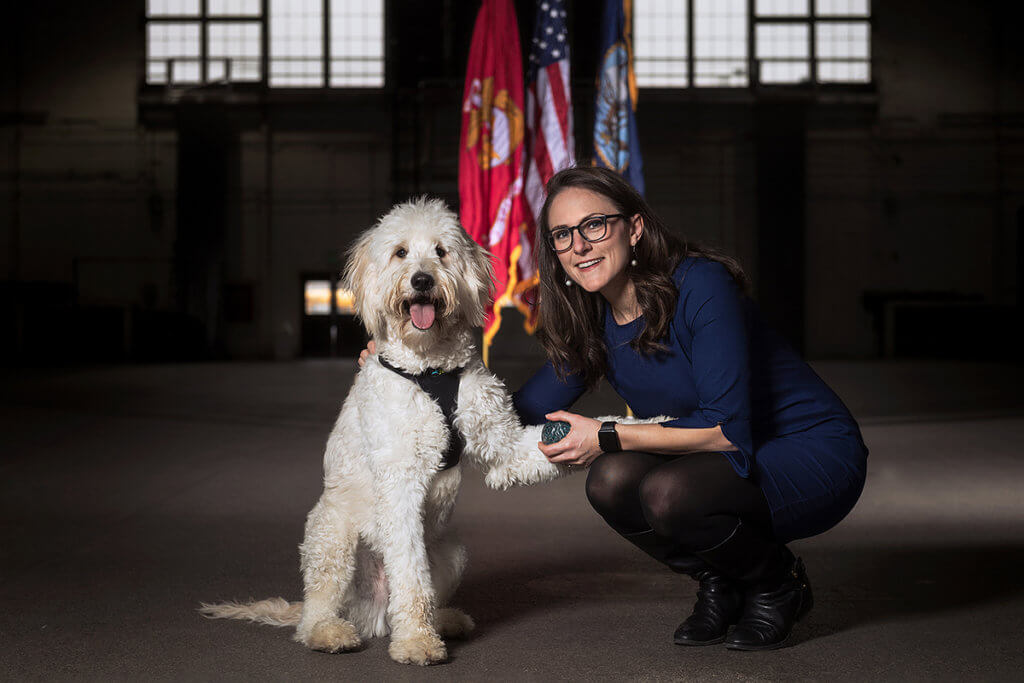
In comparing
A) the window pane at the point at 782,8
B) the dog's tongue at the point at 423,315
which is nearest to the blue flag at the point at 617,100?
the dog's tongue at the point at 423,315

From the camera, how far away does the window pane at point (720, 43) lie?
56.9ft

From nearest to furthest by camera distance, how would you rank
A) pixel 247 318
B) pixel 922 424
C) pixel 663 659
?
pixel 663 659
pixel 922 424
pixel 247 318

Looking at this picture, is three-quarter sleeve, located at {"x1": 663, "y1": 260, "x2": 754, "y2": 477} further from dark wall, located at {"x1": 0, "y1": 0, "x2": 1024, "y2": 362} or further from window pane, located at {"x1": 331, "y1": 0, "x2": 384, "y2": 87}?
window pane, located at {"x1": 331, "y1": 0, "x2": 384, "y2": 87}

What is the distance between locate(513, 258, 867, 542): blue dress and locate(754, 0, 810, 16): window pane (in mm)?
16549

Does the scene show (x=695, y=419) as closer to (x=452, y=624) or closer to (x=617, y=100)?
(x=452, y=624)

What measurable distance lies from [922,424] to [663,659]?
6162 mm

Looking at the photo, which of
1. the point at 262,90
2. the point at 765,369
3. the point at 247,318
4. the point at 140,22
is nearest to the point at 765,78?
the point at 262,90

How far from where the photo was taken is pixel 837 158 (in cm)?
1780

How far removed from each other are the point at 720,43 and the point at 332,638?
1684 centimetres

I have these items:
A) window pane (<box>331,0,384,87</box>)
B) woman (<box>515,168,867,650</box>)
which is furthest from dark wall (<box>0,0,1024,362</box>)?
woman (<box>515,168,867,650</box>)

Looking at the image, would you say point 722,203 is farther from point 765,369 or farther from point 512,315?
point 765,369

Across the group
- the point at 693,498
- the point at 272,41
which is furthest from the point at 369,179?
the point at 693,498

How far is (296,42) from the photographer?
17641 millimetres

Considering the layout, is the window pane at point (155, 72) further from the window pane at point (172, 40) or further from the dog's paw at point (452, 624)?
the dog's paw at point (452, 624)
